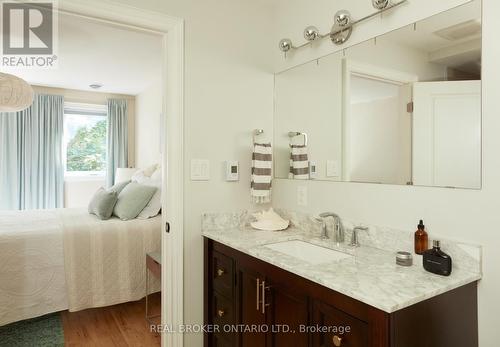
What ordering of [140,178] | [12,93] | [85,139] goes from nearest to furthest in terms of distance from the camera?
[12,93], [140,178], [85,139]

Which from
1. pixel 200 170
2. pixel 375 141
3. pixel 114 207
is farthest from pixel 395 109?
pixel 114 207

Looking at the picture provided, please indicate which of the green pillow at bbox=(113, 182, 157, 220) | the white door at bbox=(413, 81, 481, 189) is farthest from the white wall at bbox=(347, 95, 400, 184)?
the green pillow at bbox=(113, 182, 157, 220)

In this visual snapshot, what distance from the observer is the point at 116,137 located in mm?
5348

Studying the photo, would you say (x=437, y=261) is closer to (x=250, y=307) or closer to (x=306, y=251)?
(x=306, y=251)

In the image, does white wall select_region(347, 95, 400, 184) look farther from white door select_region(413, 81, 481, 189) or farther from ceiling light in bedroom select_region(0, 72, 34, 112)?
ceiling light in bedroom select_region(0, 72, 34, 112)

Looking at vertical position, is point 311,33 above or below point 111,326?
above

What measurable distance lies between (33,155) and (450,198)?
5.33 metres

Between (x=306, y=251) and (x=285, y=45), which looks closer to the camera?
(x=306, y=251)

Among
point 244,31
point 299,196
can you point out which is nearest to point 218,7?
point 244,31

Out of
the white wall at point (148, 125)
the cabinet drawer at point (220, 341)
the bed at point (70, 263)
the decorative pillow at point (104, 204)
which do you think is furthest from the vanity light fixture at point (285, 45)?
the white wall at point (148, 125)

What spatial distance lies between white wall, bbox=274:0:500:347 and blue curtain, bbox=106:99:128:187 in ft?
14.2

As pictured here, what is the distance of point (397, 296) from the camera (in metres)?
0.97

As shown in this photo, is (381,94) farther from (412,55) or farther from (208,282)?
(208,282)

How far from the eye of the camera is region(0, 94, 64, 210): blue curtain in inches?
182
